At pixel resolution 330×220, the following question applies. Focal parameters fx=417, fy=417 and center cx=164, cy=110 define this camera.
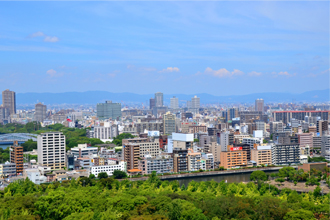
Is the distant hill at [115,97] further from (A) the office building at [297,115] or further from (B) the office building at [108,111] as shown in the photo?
(A) the office building at [297,115]

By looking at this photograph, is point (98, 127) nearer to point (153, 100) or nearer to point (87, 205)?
point (87, 205)

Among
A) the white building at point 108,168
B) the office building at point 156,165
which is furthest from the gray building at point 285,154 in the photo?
the white building at point 108,168

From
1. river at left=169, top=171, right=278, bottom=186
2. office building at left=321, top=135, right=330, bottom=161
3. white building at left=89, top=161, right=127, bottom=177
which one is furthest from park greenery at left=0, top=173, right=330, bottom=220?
office building at left=321, top=135, right=330, bottom=161

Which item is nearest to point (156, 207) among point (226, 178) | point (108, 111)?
point (226, 178)

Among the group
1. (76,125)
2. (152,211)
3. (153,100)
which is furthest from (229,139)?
(153,100)

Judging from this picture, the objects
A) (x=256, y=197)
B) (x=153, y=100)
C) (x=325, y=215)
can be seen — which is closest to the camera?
(x=325, y=215)

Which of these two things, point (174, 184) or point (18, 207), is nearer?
point (18, 207)
